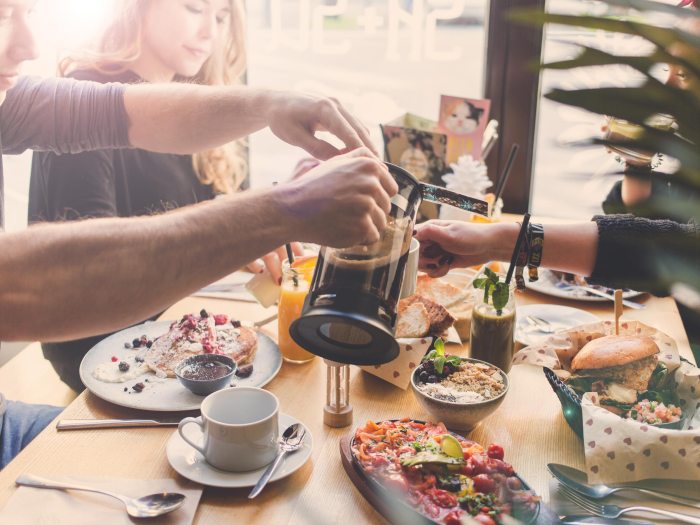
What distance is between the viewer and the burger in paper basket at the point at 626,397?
1008 millimetres

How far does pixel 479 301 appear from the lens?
4.34 feet

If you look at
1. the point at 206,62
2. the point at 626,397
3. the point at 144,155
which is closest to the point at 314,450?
the point at 626,397

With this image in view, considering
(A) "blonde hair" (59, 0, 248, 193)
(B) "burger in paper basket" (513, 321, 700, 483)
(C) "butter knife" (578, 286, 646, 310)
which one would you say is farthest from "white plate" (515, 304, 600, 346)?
(A) "blonde hair" (59, 0, 248, 193)

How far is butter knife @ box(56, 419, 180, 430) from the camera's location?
1.16m

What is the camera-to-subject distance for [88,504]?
3.19ft

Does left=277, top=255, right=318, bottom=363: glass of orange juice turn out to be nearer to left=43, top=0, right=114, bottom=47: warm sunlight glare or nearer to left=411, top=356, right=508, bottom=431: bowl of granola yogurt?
left=411, top=356, right=508, bottom=431: bowl of granola yogurt

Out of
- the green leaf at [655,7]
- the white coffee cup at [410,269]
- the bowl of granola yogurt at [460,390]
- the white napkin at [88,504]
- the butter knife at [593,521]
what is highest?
the green leaf at [655,7]

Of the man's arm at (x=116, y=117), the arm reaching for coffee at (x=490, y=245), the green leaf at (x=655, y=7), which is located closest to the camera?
the green leaf at (x=655, y=7)

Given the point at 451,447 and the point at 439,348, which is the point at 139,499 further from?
the point at 439,348

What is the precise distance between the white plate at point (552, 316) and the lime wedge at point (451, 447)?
1.87ft

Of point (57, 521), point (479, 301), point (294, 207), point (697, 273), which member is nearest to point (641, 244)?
point (697, 273)

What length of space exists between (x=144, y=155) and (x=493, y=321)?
137 centimetres

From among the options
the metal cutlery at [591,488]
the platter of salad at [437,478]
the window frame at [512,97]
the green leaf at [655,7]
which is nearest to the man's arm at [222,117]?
the platter of salad at [437,478]

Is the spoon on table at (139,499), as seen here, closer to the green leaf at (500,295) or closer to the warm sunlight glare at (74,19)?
the green leaf at (500,295)
